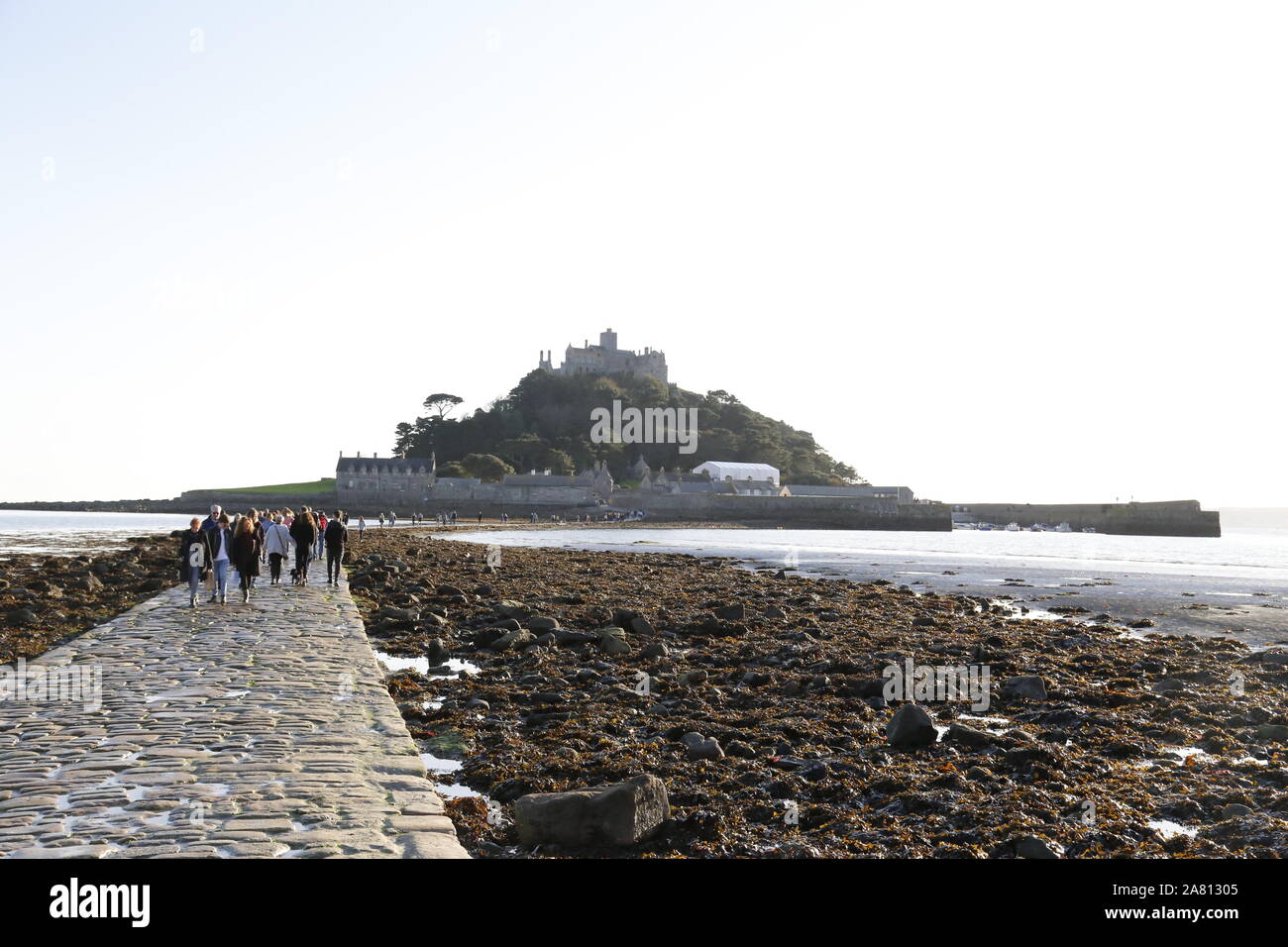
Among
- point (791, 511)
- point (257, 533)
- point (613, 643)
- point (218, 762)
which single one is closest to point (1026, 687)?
point (613, 643)

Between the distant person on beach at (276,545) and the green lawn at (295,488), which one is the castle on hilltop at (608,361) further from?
the distant person on beach at (276,545)

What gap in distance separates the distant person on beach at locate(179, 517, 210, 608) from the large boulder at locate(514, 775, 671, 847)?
11.8m

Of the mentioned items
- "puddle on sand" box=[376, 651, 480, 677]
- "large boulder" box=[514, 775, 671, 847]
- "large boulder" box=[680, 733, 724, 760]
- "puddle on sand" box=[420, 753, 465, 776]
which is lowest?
"puddle on sand" box=[376, 651, 480, 677]

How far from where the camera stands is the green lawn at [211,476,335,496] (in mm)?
134000

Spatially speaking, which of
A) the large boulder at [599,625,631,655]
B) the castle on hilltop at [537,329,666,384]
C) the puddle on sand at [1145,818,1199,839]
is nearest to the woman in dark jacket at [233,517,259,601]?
the large boulder at [599,625,631,655]

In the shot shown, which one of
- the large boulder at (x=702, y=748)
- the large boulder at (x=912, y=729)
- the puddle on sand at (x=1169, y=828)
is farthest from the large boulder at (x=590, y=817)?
the puddle on sand at (x=1169, y=828)

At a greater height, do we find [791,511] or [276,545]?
[276,545]

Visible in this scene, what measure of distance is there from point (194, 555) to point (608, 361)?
471 ft

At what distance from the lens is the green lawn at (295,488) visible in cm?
13400

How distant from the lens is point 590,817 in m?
6.25

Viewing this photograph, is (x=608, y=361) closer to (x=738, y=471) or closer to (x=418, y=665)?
(x=738, y=471)

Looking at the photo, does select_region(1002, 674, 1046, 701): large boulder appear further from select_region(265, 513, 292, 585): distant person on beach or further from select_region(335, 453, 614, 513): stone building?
select_region(335, 453, 614, 513): stone building
